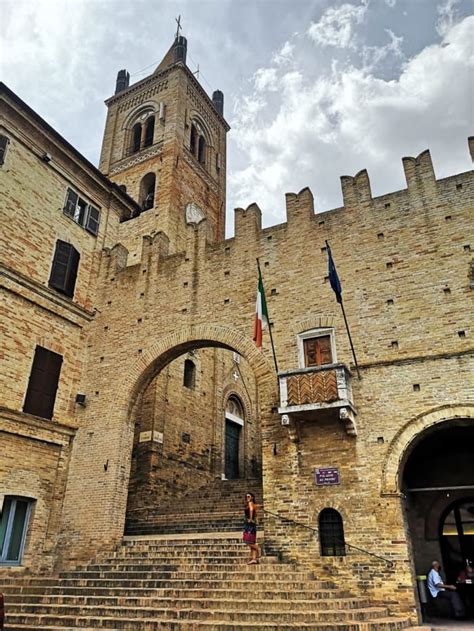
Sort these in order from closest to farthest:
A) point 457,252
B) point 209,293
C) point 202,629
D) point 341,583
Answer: point 202,629
point 341,583
point 457,252
point 209,293

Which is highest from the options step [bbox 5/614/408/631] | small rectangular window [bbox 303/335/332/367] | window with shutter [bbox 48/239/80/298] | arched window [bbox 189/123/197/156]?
arched window [bbox 189/123/197/156]

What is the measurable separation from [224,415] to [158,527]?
26.1 ft

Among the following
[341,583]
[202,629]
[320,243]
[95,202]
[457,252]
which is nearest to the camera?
[202,629]

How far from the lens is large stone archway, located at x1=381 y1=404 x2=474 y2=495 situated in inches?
383

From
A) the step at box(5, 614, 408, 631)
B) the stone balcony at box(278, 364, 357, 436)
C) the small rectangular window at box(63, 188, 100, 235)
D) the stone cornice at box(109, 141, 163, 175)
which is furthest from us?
the stone cornice at box(109, 141, 163, 175)

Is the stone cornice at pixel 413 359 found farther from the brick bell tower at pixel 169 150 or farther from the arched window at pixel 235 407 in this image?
the brick bell tower at pixel 169 150

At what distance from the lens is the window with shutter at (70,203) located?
15.7 m

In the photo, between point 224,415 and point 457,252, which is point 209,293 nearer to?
point 457,252

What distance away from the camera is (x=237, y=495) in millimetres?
14461

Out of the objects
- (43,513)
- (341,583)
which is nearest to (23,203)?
(43,513)

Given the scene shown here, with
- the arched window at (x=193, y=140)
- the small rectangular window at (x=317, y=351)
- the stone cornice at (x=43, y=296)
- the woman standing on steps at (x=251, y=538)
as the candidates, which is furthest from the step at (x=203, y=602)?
the arched window at (x=193, y=140)

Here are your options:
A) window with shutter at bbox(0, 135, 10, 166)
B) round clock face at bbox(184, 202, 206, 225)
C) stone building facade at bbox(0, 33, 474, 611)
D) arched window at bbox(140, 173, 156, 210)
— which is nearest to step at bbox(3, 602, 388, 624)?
stone building facade at bbox(0, 33, 474, 611)

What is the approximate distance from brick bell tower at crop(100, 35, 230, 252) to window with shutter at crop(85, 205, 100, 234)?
5160 mm

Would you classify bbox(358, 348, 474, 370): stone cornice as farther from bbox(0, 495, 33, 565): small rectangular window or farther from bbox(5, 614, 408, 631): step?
bbox(0, 495, 33, 565): small rectangular window
